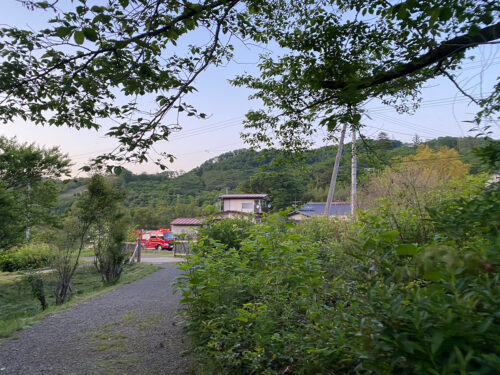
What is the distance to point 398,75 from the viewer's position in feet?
9.80

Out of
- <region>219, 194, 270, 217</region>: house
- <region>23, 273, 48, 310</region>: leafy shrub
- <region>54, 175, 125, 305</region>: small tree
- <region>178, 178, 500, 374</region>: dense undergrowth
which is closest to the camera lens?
<region>178, 178, 500, 374</region>: dense undergrowth

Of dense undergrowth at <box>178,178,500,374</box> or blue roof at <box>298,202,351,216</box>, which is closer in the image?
dense undergrowth at <box>178,178,500,374</box>

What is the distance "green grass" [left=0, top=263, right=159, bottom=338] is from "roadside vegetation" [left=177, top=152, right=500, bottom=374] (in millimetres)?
3644

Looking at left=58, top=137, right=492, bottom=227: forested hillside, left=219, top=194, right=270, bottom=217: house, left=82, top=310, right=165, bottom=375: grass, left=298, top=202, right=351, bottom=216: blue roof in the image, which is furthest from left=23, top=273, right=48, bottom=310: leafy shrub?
left=219, top=194, right=270, bottom=217: house

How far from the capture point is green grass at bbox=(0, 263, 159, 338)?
18.8 ft

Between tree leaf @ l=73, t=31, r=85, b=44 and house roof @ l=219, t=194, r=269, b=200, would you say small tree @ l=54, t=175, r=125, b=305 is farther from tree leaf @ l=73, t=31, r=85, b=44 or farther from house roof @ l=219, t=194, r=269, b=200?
house roof @ l=219, t=194, r=269, b=200

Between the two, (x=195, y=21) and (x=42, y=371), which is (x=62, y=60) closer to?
(x=195, y=21)

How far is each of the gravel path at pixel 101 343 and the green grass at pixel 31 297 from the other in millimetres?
513

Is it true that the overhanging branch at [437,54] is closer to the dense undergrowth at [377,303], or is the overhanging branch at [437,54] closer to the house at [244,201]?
the dense undergrowth at [377,303]

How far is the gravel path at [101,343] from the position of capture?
3.17 meters

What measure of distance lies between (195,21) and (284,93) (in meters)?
1.66

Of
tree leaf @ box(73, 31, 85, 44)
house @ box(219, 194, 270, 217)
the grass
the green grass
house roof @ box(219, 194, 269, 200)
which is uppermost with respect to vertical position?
tree leaf @ box(73, 31, 85, 44)

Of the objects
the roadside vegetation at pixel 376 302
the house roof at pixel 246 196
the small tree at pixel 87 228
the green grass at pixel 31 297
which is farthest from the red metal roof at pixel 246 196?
the roadside vegetation at pixel 376 302

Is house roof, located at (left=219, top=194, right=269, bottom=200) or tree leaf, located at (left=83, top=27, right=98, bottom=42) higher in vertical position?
tree leaf, located at (left=83, top=27, right=98, bottom=42)
